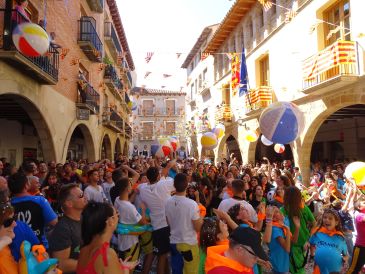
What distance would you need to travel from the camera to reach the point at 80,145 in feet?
64.1

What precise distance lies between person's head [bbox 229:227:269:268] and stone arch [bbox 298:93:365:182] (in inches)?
321

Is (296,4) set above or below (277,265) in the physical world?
above

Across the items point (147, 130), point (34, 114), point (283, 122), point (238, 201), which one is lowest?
point (238, 201)

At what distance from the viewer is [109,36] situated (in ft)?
60.5

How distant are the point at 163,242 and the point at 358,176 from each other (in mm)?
3270

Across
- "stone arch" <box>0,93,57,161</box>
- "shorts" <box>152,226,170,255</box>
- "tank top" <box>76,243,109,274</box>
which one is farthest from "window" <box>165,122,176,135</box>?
"tank top" <box>76,243,109,274</box>

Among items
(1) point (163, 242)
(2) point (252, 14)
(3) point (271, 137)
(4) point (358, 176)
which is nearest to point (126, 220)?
(1) point (163, 242)

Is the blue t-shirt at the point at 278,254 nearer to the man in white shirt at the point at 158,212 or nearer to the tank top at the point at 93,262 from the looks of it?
the man in white shirt at the point at 158,212

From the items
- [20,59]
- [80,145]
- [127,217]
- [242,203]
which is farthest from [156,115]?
[242,203]

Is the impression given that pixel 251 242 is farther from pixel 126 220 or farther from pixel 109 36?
pixel 109 36

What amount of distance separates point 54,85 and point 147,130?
3703cm

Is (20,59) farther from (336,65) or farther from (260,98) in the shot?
(260,98)

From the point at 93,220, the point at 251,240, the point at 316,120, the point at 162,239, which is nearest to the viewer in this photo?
the point at 251,240

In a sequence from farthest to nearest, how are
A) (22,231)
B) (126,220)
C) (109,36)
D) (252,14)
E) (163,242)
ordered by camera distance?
(109,36), (252,14), (163,242), (126,220), (22,231)
